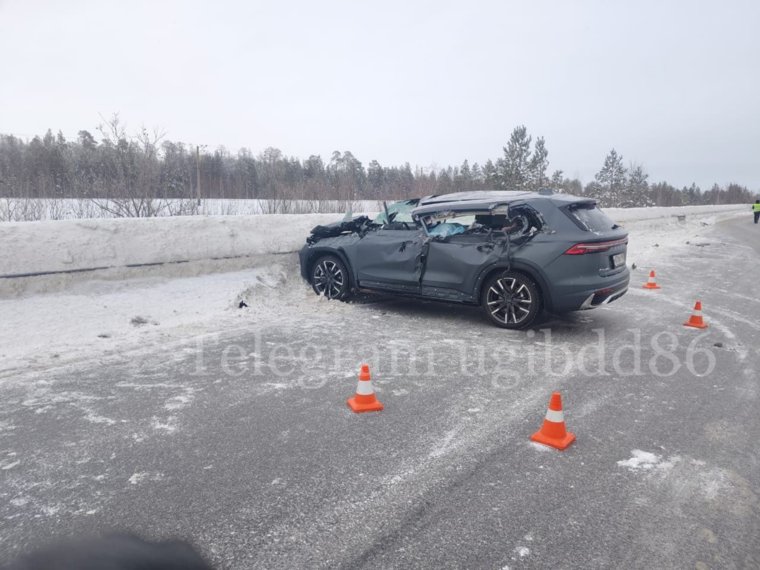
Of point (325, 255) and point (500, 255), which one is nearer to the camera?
point (500, 255)

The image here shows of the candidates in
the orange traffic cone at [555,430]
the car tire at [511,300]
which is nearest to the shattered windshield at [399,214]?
the car tire at [511,300]

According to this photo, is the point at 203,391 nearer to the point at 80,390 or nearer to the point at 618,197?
the point at 80,390

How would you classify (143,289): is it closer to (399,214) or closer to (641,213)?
(399,214)

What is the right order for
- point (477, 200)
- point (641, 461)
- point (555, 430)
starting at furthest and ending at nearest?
point (477, 200)
point (555, 430)
point (641, 461)

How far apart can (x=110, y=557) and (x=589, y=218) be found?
644cm

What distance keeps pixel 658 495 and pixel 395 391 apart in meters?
2.27

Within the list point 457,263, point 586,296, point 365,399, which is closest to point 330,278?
point 457,263

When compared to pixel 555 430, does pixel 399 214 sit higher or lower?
higher

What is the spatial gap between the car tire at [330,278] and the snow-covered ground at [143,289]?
0.72 ft

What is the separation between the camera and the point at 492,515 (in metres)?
2.90

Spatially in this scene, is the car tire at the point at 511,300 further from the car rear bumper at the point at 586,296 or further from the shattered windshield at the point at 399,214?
the shattered windshield at the point at 399,214

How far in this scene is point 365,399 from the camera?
4344 millimetres

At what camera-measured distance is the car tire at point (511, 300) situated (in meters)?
6.79

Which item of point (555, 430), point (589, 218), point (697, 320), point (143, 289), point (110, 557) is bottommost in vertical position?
point (555, 430)
